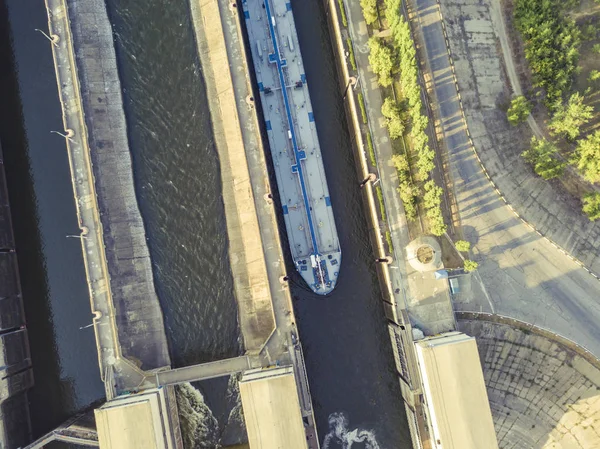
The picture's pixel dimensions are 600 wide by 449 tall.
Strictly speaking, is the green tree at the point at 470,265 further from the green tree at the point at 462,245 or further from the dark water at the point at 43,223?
the dark water at the point at 43,223

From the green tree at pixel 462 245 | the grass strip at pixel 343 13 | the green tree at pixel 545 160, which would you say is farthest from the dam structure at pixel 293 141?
the green tree at pixel 545 160

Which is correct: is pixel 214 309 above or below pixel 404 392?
above

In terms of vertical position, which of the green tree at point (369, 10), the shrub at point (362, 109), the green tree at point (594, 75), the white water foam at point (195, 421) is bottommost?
the white water foam at point (195, 421)

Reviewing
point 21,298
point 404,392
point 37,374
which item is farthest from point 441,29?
point 37,374

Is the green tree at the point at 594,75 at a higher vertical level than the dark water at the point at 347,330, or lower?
higher

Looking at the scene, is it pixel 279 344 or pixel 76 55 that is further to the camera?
pixel 76 55

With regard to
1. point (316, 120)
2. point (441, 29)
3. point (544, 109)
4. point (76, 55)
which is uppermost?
point (76, 55)

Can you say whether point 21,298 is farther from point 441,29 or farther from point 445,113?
point 441,29
